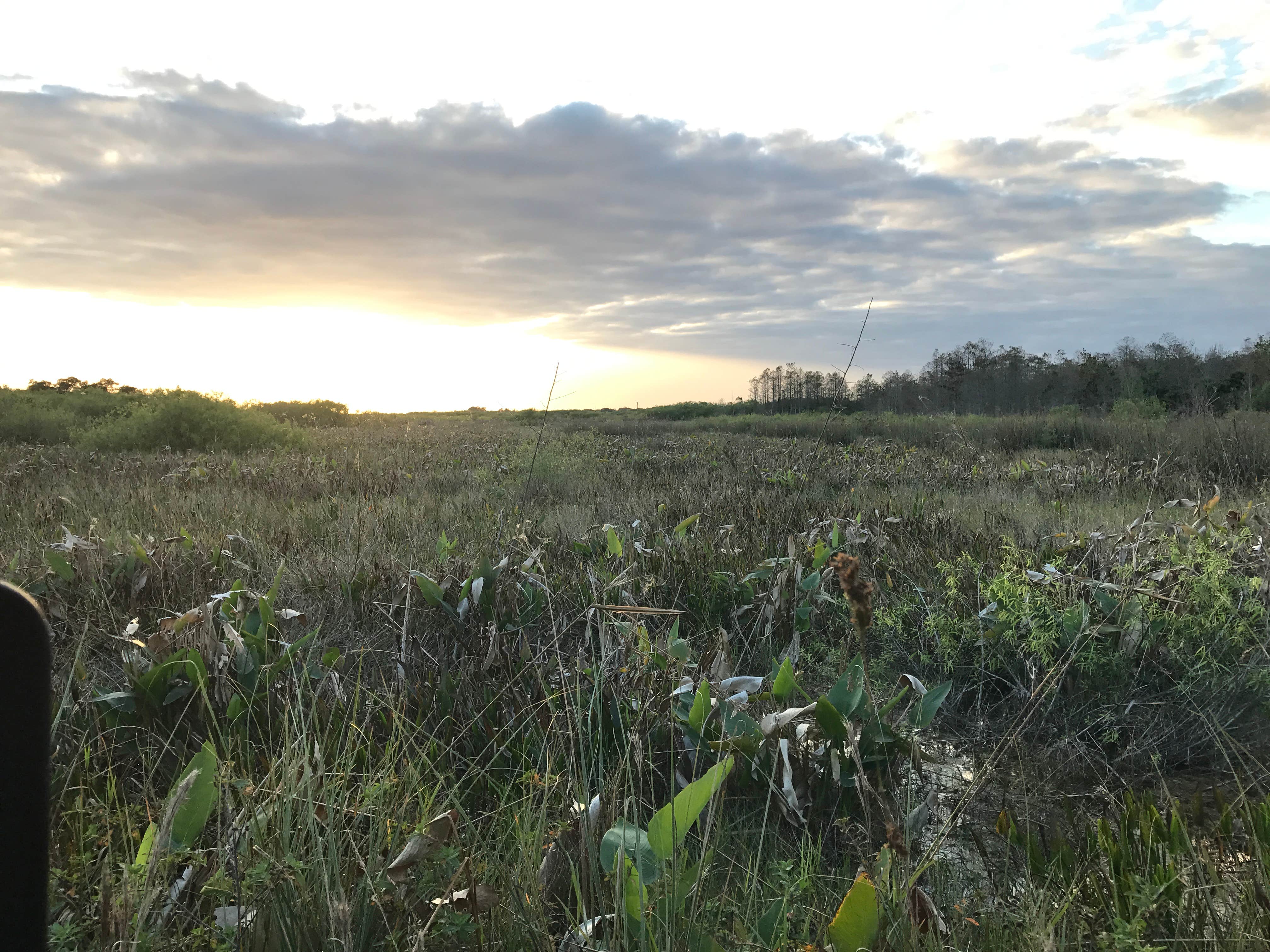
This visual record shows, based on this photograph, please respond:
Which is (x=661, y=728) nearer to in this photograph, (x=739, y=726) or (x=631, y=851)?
(x=739, y=726)

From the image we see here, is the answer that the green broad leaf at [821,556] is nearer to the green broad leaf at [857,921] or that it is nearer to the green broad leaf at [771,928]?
the green broad leaf at [771,928]

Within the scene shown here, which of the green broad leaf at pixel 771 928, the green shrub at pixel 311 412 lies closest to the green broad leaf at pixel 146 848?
the green broad leaf at pixel 771 928

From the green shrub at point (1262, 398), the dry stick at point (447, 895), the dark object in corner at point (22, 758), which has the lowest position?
the dry stick at point (447, 895)

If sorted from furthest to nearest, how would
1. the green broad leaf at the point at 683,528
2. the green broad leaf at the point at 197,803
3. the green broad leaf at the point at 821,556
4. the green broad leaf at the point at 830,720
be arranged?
1. the green broad leaf at the point at 683,528
2. the green broad leaf at the point at 821,556
3. the green broad leaf at the point at 830,720
4. the green broad leaf at the point at 197,803

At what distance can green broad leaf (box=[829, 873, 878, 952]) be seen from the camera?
1.22m

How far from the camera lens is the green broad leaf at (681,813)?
1360 mm

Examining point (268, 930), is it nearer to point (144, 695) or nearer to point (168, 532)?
point (144, 695)

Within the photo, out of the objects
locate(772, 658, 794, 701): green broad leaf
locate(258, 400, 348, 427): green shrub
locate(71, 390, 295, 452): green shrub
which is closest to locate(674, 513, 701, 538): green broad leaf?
locate(772, 658, 794, 701): green broad leaf

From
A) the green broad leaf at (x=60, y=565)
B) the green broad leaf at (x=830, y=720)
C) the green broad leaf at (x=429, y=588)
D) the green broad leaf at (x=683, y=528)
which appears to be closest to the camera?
the green broad leaf at (x=830, y=720)

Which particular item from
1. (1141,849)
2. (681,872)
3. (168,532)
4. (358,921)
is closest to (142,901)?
(358,921)

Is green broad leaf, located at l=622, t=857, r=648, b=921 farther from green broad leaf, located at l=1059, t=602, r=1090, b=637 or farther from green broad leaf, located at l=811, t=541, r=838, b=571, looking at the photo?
green broad leaf, located at l=811, t=541, r=838, b=571

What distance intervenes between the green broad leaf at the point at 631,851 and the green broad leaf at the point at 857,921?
0.33 m

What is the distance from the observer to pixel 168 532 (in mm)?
5270

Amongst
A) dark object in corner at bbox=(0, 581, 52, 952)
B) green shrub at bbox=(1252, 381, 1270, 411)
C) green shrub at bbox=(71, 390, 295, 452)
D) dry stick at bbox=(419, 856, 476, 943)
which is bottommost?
dry stick at bbox=(419, 856, 476, 943)
